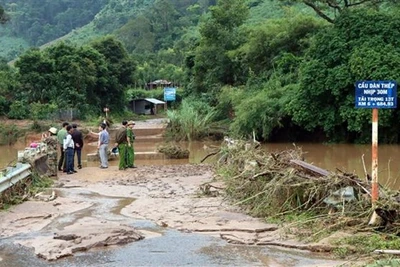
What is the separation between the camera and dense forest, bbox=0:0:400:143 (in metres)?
30.2

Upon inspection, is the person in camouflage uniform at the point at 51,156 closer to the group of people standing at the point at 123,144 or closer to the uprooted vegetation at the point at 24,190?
the uprooted vegetation at the point at 24,190

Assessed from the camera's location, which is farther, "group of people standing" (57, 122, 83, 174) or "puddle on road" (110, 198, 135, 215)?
"group of people standing" (57, 122, 83, 174)

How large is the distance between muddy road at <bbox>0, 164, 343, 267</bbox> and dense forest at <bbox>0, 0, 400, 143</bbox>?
17.8 metres

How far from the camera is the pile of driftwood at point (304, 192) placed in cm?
856

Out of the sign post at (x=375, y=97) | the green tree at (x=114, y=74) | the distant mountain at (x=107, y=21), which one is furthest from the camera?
the distant mountain at (x=107, y=21)

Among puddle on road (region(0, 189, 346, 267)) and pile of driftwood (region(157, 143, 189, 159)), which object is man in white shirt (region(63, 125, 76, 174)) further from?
puddle on road (region(0, 189, 346, 267))

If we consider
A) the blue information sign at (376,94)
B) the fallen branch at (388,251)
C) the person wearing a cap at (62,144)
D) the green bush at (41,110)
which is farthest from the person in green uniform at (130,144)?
the green bush at (41,110)

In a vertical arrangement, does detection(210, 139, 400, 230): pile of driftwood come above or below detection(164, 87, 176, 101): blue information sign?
below

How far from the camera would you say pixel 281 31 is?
3941 centimetres

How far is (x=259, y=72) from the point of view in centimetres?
4100

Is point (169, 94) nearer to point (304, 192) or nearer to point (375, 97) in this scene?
point (304, 192)

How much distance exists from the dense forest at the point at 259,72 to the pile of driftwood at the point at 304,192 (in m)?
18.2

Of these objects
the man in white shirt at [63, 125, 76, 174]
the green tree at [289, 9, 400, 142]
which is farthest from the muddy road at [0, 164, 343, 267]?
the green tree at [289, 9, 400, 142]

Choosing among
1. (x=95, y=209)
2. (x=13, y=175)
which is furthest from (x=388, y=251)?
(x=13, y=175)
